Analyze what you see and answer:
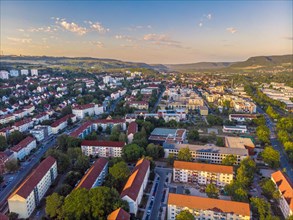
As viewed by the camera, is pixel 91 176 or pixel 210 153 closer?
pixel 91 176

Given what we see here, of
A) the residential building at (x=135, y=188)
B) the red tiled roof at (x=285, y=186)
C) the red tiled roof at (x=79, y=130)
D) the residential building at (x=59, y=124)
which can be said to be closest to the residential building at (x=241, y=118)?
the red tiled roof at (x=285, y=186)

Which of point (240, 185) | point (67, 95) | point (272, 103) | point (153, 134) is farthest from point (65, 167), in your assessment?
point (272, 103)

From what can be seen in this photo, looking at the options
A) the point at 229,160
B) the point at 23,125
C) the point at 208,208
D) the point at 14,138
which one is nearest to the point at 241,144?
the point at 229,160

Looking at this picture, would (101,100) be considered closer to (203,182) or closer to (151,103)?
(151,103)

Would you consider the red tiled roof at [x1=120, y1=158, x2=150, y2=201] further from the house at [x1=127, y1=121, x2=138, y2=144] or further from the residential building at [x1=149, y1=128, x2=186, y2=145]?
the house at [x1=127, y1=121, x2=138, y2=144]

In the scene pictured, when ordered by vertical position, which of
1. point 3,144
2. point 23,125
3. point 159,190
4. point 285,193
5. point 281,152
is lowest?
point 159,190

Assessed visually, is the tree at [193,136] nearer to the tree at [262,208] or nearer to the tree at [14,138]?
the tree at [262,208]

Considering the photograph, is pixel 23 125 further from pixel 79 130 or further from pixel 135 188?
pixel 135 188
